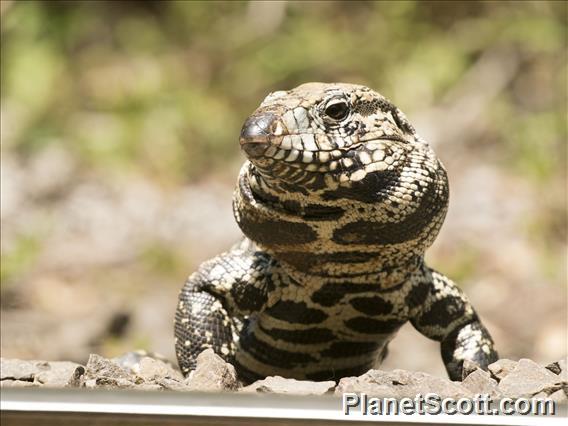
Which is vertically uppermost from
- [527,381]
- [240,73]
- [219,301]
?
[240,73]

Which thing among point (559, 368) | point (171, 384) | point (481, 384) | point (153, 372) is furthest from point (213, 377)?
point (559, 368)

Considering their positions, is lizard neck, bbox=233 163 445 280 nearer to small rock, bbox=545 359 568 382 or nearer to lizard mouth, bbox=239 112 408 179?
lizard mouth, bbox=239 112 408 179

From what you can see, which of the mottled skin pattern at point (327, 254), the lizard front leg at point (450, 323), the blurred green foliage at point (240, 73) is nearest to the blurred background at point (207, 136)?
the blurred green foliage at point (240, 73)

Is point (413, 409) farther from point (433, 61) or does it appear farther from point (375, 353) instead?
point (433, 61)

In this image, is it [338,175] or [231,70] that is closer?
[338,175]

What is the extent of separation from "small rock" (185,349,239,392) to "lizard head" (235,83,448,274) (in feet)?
1.70

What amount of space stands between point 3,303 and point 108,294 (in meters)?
0.79

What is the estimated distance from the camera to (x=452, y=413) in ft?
9.57

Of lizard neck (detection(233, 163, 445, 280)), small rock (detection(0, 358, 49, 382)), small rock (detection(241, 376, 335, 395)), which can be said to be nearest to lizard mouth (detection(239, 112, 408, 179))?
lizard neck (detection(233, 163, 445, 280))

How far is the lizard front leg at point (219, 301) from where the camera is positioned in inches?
185

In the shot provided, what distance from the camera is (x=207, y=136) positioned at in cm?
1173

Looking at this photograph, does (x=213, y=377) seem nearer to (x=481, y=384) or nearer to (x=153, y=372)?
(x=153, y=372)

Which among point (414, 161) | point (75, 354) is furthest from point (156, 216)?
point (414, 161)

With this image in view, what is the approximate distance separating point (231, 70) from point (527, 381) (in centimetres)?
929
